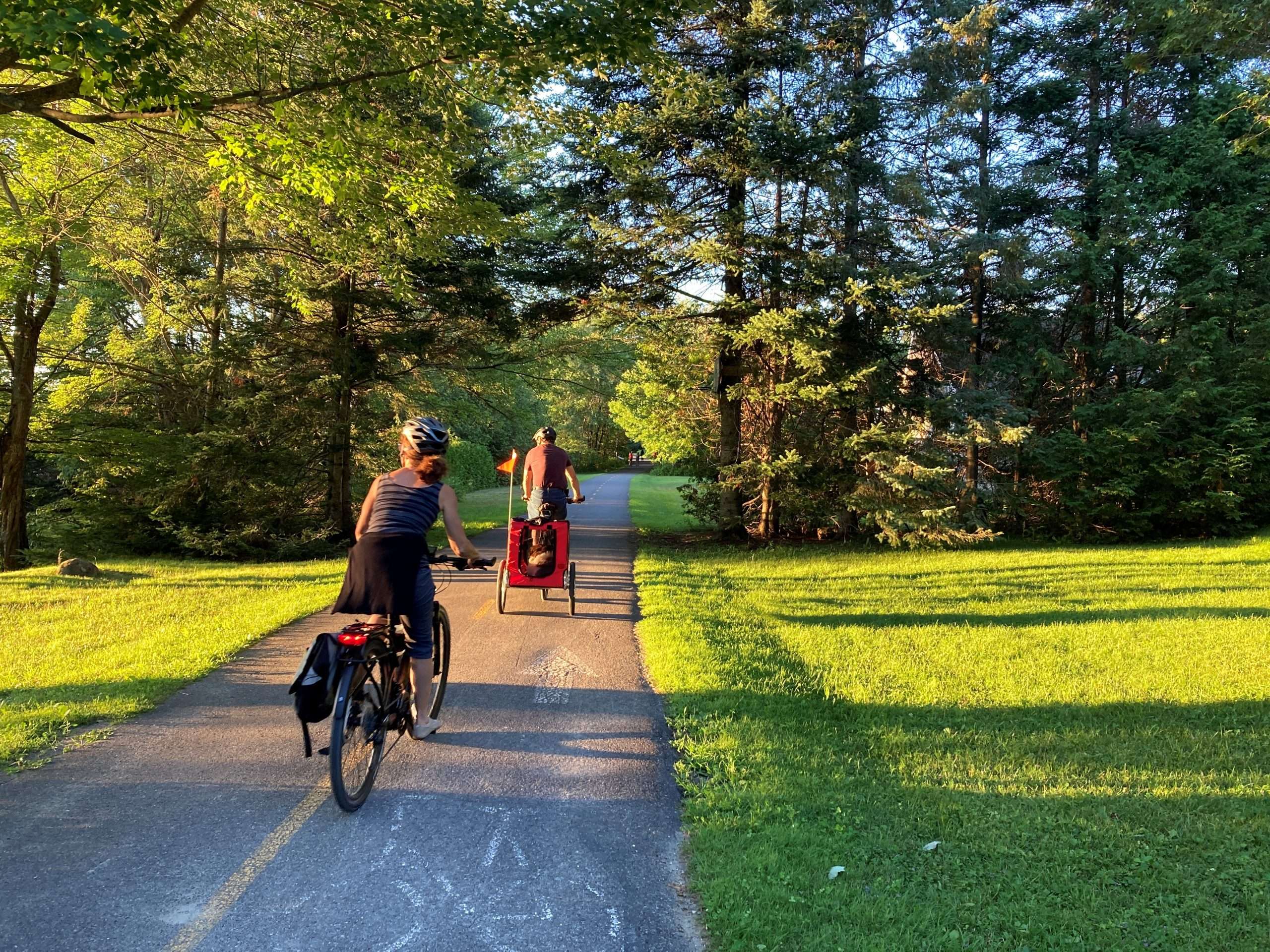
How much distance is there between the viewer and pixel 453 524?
371 centimetres

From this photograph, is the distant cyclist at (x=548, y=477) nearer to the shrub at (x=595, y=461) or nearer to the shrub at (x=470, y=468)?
the shrub at (x=470, y=468)

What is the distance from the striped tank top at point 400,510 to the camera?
3666 millimetres

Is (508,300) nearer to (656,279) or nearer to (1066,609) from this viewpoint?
(656,279)

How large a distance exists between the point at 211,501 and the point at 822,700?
12436 millimetres

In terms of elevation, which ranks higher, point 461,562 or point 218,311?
point 218,311

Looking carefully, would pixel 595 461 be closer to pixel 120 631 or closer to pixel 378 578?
pixel 120 631

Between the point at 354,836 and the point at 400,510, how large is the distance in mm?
1600

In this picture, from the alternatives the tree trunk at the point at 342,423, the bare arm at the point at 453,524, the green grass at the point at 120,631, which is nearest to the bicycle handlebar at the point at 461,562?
the bare arm at the point at 453,524

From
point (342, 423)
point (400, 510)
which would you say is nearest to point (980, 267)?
point (342, 423)

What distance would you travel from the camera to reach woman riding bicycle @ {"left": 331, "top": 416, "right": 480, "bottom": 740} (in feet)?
11.8

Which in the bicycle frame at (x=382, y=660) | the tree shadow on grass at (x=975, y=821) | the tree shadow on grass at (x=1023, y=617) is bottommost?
the tree shadow on grass at (x=975, y=821)

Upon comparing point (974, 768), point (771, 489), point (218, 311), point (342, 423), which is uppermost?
point (218, 311)

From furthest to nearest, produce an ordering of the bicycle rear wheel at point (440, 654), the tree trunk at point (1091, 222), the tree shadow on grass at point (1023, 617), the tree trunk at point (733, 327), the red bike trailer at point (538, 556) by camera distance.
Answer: the tree trunk at point (1091, 222) → the tree trunk at point (733, 327) → the tree shadow on grass at point (1023, 617) → the red bike trailer at point (538, 556) → the bicycle rear wheel at point (440, 654)

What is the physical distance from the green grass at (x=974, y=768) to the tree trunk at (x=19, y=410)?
1255cm
